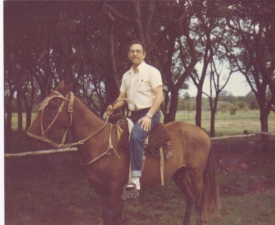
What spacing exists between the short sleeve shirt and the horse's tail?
2.32 feet

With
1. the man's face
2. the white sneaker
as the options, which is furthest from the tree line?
the white sneaker

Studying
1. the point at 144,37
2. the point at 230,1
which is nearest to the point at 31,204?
the point at 144,37

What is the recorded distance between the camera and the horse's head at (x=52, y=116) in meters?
2.15

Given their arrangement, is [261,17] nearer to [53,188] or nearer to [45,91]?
[45,91]

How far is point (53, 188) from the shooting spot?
8.48 ft

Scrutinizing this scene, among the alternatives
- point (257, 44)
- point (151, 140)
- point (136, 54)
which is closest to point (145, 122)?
point (151, 140)

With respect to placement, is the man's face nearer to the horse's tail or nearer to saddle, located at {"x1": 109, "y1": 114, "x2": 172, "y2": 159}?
saddle, located at {"x1": 109, "y1": 114, "x2": 172, "y2": 159}

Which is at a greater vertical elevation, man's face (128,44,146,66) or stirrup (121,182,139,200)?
man's face (128,44,146,66)

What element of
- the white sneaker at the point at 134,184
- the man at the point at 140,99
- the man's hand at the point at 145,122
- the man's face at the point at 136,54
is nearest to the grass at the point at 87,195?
the white sneaker at the point at 134,184

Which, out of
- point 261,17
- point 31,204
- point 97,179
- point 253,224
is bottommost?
point 253,224

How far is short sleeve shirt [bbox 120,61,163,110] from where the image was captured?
2.34m

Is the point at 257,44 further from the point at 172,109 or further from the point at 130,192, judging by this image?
the point at 130,192

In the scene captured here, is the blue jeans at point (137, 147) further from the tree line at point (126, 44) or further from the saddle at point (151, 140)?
the tree line at point (126, 44)

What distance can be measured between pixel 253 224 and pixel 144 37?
164 cm
